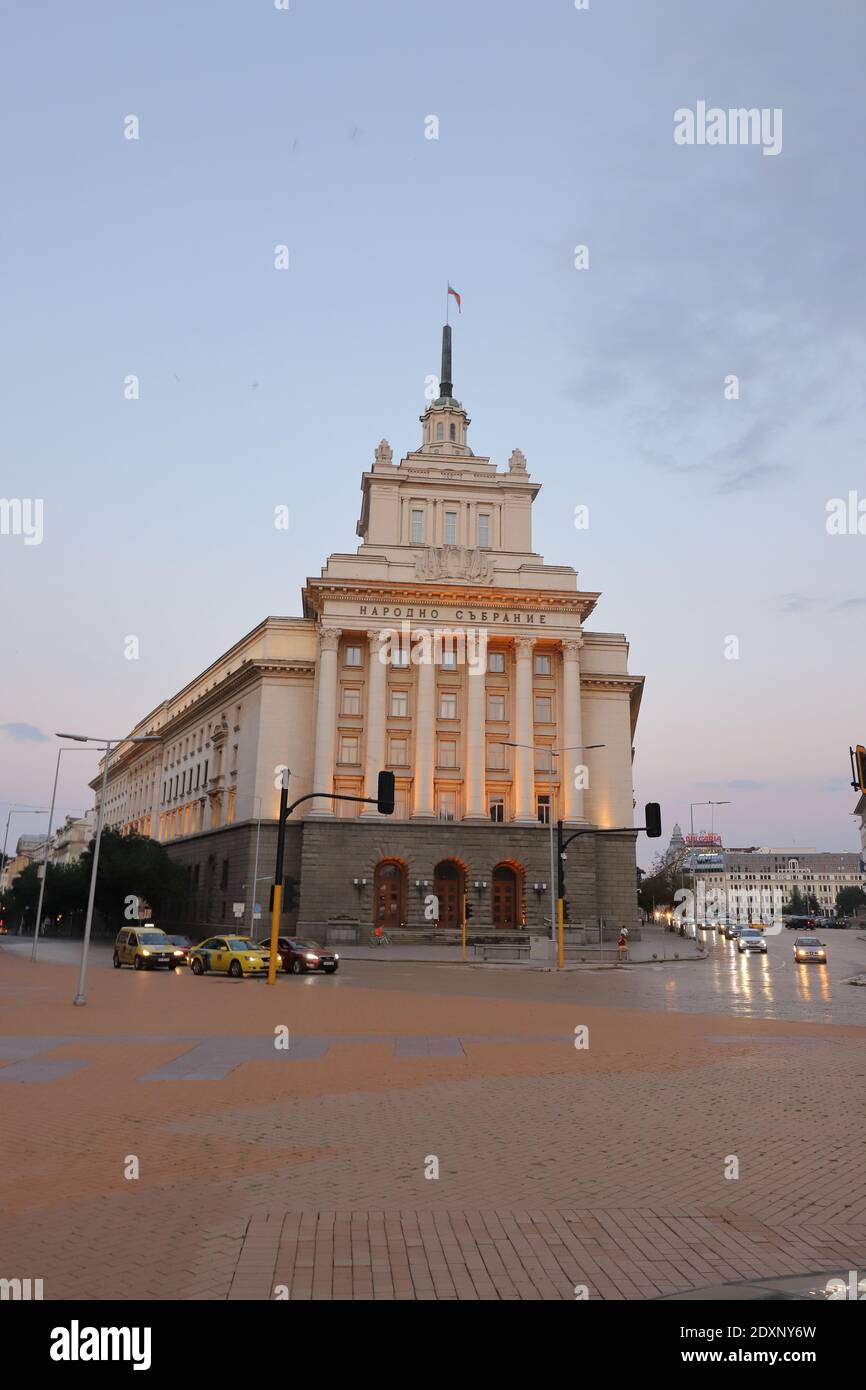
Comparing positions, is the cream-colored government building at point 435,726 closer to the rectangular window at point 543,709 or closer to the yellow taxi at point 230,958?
the rectangular window at point 543,709

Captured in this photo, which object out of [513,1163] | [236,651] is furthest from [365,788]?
[513,1163]

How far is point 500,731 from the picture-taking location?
2542 inches

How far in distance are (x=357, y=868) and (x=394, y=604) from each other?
709 inches

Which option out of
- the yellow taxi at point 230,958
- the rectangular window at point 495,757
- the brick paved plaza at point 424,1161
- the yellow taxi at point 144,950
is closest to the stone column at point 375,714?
the rectangular window at point 495,757

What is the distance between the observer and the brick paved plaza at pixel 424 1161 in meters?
5.91

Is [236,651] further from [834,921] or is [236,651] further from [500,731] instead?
[834,921]

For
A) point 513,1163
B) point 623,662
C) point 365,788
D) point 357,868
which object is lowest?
→ point 513,1163

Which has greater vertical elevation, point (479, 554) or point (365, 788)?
point (479, 554)

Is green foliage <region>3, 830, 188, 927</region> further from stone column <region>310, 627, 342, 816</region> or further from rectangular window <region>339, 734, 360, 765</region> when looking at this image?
rectangular window <region>339, 734, 360, 765</region>

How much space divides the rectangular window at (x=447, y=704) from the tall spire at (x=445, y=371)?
30.2m

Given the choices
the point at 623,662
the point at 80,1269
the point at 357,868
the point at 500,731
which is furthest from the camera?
the point at 623,662

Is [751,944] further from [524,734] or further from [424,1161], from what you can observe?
[424,1161]

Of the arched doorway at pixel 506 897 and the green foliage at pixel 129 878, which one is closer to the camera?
the arched doorway at pixel 506 897
